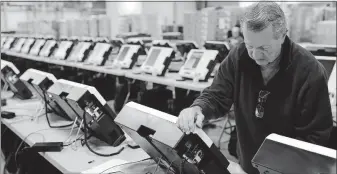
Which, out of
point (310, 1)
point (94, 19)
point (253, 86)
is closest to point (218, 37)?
point (310, 1)

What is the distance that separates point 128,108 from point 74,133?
111 centimetres

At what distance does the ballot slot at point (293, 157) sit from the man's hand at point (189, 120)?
0.39m

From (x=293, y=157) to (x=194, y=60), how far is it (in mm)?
3785

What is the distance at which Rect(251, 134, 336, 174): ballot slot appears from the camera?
34.5 inches

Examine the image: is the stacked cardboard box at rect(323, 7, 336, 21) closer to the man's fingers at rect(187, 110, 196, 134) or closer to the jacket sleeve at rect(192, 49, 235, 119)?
the jacket sleeve at rect(192, 49, 235, 119)

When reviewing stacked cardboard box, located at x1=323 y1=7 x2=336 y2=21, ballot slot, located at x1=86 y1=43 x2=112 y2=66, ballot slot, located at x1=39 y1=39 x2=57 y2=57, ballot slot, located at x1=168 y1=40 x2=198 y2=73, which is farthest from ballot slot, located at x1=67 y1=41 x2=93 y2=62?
stacked cardboard box, located at x1=323 y1=7 x2=336 y2=21

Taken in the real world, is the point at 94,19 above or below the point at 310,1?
below

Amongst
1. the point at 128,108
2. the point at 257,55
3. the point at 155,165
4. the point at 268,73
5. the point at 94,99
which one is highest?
the point at 257,55

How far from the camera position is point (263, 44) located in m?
1.48

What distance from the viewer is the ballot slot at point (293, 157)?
876 mm

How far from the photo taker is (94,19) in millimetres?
10141

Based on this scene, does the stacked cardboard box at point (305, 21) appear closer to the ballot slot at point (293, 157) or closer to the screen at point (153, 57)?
the screen at point (153, 57)

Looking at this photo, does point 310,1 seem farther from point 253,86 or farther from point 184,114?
point 184,114

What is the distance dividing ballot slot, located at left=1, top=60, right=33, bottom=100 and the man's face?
9.44 feet
